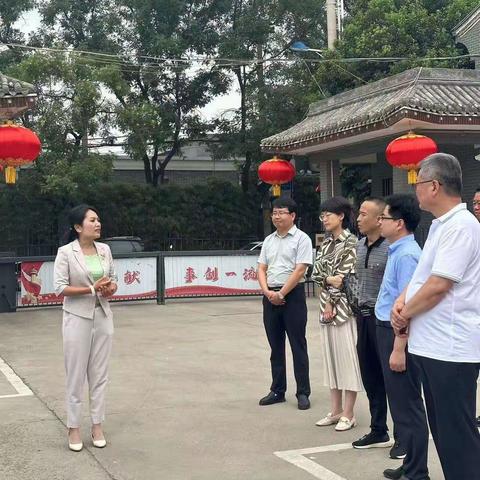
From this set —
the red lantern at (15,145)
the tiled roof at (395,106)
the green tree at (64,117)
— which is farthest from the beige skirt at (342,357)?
the green tree at (64,117)

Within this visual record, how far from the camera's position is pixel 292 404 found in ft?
19.5

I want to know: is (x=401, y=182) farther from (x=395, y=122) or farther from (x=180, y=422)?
(x=180, y=422)

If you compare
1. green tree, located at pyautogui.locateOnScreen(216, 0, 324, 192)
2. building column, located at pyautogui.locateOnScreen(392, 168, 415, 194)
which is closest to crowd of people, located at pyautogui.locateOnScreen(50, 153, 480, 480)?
building column, located at pyautogui.locateOnScreen(392, 168, 415, 194)

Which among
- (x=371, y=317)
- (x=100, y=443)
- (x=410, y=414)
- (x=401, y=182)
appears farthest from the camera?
(x=401, y=182)

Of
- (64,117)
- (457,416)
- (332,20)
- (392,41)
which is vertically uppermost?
(332,20)

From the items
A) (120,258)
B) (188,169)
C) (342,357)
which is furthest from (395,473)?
(188,169)

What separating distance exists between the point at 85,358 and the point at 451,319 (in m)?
2.71

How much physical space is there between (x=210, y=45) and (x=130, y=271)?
12830mm

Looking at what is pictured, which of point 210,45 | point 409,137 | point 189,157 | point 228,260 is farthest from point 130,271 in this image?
point 189,157

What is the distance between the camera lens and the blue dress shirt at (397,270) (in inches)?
157

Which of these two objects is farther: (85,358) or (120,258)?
(120,258)

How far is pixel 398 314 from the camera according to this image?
10.7 ft

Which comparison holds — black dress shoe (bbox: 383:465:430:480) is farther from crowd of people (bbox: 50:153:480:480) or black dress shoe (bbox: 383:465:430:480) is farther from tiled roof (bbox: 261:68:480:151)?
tiled roof (bbox: 261:68:480:151)

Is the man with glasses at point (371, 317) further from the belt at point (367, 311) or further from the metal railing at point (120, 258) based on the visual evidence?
the metal railing at point (120, 258)
